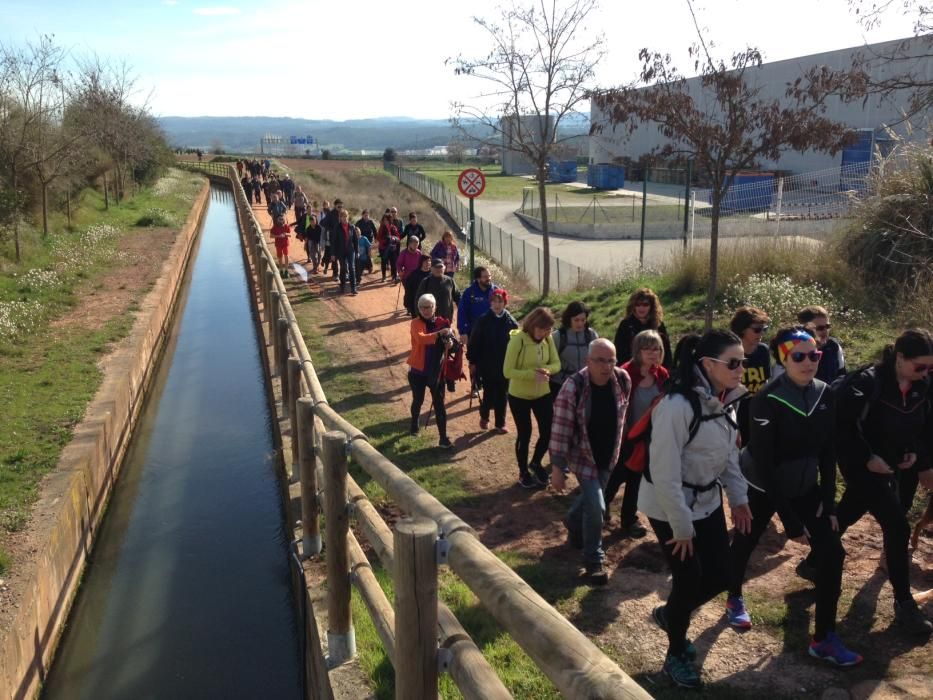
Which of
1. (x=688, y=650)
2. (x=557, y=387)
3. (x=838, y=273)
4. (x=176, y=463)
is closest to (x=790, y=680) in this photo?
(x=688, y=650)

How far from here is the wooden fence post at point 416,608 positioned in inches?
101

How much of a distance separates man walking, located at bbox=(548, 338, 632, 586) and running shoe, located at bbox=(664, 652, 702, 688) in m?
1.10

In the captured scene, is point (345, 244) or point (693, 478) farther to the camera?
point (345, 244)

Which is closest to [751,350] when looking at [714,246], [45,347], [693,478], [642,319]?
[642,319]

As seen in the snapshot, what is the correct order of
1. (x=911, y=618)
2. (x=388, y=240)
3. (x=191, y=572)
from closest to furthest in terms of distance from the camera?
(x=911, y=618) → (x=191, y=572) → (x=388, y=240)

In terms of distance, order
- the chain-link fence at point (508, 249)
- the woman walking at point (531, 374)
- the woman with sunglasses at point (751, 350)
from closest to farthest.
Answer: the woman with sunglasses at point (751, 350), the woman walking at point (531, 374), the chain-link fence at point (508, 249)

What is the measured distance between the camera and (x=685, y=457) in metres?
3.82

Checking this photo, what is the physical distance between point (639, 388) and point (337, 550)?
232 cm

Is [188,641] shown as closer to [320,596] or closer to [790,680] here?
[320,596]

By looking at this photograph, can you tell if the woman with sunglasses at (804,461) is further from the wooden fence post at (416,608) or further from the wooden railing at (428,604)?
the wooden fence post at (416,608)

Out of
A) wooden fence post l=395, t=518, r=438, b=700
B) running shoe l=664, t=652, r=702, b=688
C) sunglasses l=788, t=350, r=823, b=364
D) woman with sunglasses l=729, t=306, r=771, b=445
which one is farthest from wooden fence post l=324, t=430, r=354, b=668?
woman with sunglasses l=729, t=306, r=771, b=445

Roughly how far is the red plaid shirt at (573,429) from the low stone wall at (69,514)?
11.4 ft

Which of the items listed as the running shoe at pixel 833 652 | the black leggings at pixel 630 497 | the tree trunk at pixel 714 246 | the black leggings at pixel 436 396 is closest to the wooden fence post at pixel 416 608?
the running shoe at pixel 833 652

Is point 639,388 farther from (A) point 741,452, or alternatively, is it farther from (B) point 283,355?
(B) point 283,355
